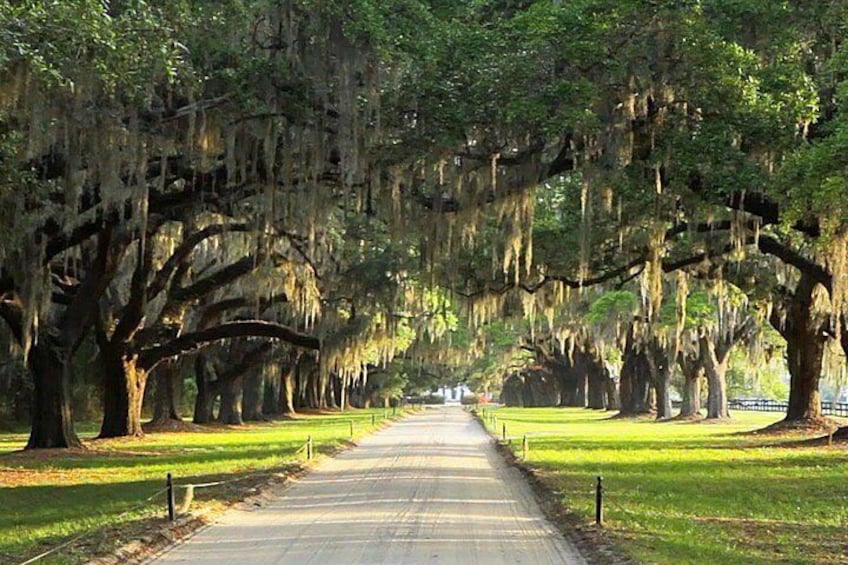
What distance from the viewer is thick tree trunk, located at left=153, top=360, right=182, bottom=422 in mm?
36750

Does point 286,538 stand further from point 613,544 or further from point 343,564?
point 613,544

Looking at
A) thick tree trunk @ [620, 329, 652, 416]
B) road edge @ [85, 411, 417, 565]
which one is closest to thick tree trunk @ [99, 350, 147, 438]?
road edge @ [85, 411, 417, 565]

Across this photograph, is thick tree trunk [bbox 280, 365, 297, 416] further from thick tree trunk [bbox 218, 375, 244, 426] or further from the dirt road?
the dirt road

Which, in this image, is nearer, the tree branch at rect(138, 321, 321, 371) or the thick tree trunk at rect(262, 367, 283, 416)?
the tree branch at rect(138, 321, 321, 371)

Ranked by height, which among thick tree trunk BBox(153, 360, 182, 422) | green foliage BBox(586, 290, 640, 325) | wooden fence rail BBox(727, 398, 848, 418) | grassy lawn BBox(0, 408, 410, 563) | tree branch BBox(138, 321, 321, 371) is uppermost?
green foliage BBox(586, 290, 640, 325)


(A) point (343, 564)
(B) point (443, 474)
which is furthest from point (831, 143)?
(B) point (443, 474)

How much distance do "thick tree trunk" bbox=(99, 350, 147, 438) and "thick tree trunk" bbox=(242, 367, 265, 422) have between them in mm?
18432

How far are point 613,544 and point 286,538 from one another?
336 centimetres

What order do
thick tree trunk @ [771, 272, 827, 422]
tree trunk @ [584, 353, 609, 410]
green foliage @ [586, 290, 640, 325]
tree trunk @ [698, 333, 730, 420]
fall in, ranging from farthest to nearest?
tree trunk @ [584, 353, 609, 410]
tree trunk @ [698, 333, 730, 420]
green foliage @ [586, 290, 640, 325]
thick tree trunk @ [771, 272, 827, 422]

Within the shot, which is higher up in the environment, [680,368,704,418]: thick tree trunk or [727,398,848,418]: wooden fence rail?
[680,368,704,418]: thick tree trunk

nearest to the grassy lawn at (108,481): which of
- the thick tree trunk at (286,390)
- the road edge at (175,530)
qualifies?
the road edge at (175,530)

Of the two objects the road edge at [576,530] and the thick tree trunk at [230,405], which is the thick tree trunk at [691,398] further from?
the road edge at [576,530]

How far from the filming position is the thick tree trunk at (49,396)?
2272 cm

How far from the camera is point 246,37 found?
42.4 ft
